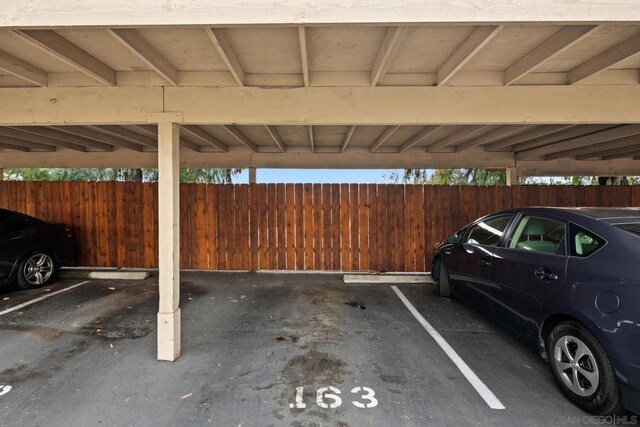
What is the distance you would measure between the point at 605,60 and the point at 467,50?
4.47 ft

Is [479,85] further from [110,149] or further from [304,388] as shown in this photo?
[110,149]

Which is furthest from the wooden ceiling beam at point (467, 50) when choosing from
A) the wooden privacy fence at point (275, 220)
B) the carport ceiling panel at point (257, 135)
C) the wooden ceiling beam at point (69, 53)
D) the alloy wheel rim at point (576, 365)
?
the wooden privacy fence at point (275, 220)

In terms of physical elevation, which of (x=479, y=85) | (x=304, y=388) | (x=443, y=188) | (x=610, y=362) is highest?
(x=479, y=85)

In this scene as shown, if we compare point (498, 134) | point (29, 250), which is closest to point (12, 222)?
point (29, 250)

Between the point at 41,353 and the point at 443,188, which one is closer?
the point at 41,353

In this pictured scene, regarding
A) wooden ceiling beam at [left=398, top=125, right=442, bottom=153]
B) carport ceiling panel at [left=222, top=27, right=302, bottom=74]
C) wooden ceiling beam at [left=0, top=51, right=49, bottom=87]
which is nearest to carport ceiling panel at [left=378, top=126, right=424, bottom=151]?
wooden ceiling beam at [left=398, top=125, right=442, bottom=153]

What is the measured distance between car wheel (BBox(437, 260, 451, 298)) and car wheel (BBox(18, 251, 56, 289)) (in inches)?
282

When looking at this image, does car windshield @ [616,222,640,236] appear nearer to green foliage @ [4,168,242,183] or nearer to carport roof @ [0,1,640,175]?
carport roof @ [0,1,640,175]

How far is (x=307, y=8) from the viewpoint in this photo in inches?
76.8

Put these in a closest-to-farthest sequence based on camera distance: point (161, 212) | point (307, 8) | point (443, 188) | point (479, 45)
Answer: point (307, 8), point (479, 45), point (161, 212), point (443, 188)

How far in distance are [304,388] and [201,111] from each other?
291cm

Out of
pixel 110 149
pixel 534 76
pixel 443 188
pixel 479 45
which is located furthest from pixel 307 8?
pixel 110 149

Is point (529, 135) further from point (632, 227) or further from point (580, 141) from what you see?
point (632, 227)

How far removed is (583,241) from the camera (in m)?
2.68
